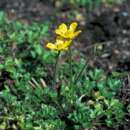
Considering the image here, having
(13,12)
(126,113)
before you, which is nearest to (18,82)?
(126,113)

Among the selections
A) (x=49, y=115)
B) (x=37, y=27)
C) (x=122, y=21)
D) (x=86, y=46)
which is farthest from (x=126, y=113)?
(x=122, y=21)

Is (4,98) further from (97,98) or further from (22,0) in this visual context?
(22,0)

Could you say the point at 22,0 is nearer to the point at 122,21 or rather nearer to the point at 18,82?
the point at 122,21

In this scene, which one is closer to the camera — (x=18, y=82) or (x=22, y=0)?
(x=18, y=82)

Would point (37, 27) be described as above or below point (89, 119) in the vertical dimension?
above

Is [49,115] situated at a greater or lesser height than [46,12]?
lesser

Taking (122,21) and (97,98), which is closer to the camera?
(97,98)

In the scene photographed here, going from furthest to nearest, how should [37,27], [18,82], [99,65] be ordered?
[99,65]
[37,27]
[18,82]

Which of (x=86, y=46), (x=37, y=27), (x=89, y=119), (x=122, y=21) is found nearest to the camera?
(x=89, y=119)

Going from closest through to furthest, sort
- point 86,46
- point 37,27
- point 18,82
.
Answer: point 18,82 → point 37,27 → point 86,46
